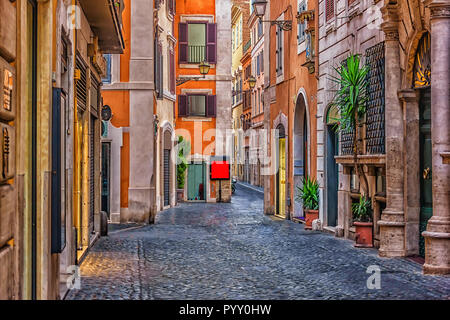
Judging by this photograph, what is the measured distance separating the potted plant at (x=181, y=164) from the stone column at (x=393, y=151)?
1945cm

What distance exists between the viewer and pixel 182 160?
102 ft

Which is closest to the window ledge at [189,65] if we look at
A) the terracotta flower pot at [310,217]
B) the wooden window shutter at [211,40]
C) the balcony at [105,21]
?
the wooden window shutter at [211,40]

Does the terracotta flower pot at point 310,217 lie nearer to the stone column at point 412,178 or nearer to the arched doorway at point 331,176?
the arched doorway at point 331,176

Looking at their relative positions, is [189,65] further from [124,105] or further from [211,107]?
[124,105]

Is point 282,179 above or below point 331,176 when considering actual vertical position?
below

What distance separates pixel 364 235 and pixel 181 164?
18.4 meters

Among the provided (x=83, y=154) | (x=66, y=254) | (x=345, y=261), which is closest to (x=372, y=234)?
(x=345, y=261)

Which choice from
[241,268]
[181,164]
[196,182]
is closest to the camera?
[241,268]

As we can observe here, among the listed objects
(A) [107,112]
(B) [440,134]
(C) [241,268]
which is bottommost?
(C) [241,268]

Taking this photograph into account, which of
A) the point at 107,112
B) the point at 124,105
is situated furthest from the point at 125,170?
the point at 124,105

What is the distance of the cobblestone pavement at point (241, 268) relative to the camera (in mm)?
8312

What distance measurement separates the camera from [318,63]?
17.1 meters

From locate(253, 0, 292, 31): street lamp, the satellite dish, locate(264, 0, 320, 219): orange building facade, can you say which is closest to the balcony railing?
locate(264, 0, 320, 219): orange building facade

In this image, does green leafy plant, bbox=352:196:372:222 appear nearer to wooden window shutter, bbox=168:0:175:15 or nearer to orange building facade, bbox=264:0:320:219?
orange building facade, bbox=264:0:320:219
